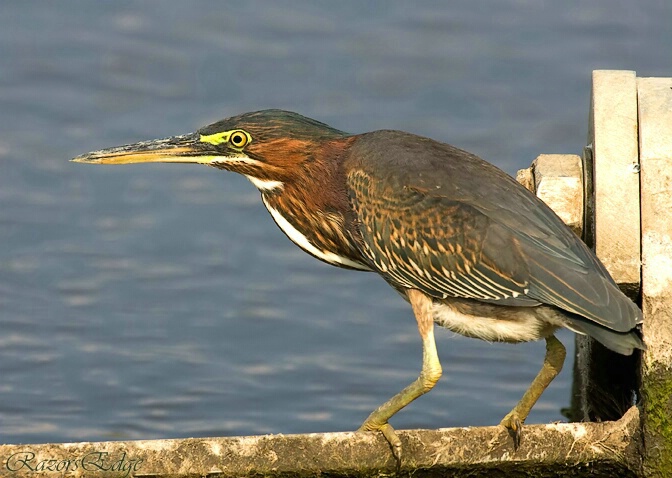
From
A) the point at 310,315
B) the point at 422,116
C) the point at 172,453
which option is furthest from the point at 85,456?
the point at 422,116

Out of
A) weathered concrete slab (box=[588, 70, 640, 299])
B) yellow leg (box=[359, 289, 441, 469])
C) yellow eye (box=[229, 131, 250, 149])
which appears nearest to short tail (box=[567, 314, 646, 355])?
weathered concrete slab (box=[588, 70, 640, 299])

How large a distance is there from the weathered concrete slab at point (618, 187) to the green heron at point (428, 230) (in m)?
0.12

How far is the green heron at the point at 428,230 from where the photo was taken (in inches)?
223

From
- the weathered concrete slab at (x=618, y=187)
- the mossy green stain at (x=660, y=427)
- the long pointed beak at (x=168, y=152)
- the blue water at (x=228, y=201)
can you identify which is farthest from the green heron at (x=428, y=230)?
the blue water at (x=228, y=201)

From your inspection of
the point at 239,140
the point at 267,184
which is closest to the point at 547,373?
the point at 267,184

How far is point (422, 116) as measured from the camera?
1143cm

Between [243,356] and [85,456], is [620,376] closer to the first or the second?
[85,456]

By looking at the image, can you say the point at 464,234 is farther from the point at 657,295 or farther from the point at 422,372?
the point at 657,295

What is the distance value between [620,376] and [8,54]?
765cm

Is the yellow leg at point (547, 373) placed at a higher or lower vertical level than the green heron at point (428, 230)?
lower

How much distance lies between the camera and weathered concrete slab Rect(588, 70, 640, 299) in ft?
18.9

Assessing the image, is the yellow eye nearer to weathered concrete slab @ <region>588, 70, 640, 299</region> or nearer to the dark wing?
the dark wing

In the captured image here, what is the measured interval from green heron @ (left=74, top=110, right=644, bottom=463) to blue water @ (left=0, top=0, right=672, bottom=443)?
7.65 ft

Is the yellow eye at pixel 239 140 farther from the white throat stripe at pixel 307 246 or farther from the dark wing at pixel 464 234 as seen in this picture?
the dark wing at pixel 464 234
